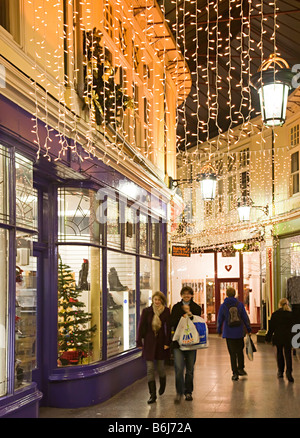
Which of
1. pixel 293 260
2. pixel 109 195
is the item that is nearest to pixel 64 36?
pixel 109 195

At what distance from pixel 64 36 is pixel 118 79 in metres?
3.02

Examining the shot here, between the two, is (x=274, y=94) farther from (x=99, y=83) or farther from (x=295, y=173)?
(x=295, y=173)

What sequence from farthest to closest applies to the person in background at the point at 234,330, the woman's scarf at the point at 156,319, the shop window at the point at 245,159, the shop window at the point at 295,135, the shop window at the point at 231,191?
1. the shop window at the point at 231,191
2. the shop window at the point at 245,159
3. the shop window at the point at 295,135
4. the person in background at the point at 234,330
5. the woman's scarf at the point at 156,319

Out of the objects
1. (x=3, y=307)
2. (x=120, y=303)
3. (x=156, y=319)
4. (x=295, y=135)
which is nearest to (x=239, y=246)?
(x=295, y=135)

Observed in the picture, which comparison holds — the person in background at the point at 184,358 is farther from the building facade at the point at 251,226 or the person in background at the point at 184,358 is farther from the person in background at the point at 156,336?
the building facade at the point at 251,226

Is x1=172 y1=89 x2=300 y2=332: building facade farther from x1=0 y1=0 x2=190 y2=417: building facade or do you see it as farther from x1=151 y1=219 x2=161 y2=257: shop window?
x1=0 y1=0 x2=190 y2=417: building facade

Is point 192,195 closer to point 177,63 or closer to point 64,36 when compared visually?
point 177,63

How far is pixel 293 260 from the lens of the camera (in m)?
21.7

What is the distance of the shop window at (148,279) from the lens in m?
14.0

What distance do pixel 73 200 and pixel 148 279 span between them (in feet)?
16.0

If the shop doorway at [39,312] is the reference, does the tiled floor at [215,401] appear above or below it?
below

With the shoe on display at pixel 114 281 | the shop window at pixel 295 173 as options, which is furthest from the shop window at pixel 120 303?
the shop window at pixel 295 173

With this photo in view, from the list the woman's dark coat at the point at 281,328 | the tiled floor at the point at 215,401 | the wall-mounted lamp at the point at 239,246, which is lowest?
the tiled floor at the point at 215,401

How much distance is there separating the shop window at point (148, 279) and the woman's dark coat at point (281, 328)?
A: 9.37 feet
